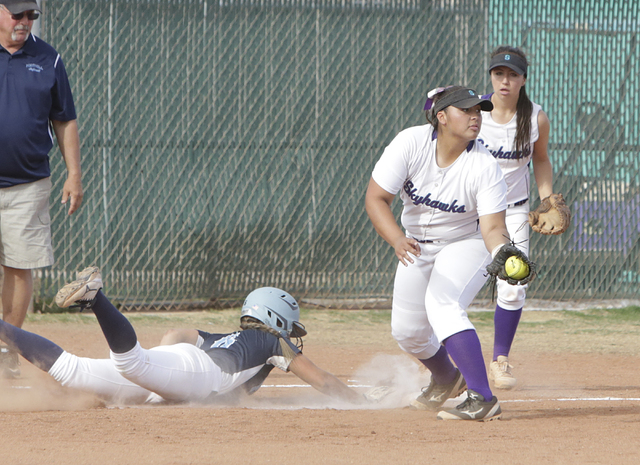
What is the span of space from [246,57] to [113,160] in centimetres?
155

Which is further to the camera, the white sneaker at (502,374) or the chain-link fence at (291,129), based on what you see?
the chain-link fence at (291,129)

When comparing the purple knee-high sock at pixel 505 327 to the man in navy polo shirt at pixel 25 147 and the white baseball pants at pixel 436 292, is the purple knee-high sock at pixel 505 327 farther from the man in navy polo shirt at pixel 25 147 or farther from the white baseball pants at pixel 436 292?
the man in navy polo shirt at pixel 25 147

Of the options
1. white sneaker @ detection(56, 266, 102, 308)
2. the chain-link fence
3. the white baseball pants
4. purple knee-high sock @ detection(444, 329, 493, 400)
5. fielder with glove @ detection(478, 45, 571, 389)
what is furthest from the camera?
the chain-link fence

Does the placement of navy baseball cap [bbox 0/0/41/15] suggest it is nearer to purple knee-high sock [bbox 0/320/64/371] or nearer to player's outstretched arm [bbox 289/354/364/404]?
purple knee-high sock [bbox 0/320/64/371]

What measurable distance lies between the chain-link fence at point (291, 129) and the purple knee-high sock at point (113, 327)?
3.88 m

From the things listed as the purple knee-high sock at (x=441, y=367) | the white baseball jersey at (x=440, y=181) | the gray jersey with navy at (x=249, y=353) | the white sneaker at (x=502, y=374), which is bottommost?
the white sneaker at (x=502, y=374)

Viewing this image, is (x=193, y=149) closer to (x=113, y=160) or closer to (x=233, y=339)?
(x=113, y=160)

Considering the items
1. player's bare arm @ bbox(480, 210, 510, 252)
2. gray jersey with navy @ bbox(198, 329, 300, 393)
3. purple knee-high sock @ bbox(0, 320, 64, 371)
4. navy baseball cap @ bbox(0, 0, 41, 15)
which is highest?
navy baseball cap @ bbox(0, 0, 41, 15)

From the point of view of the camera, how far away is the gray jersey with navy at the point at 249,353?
4.38 metres

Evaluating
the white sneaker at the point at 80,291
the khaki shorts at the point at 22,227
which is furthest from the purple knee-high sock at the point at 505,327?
the khaki shorts at the point at 22,227

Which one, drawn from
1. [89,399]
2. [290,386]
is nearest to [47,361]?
[89,399]

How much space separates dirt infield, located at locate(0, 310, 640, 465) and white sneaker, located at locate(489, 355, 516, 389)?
6 centimetres

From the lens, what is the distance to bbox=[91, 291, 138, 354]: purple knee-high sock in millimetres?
3820

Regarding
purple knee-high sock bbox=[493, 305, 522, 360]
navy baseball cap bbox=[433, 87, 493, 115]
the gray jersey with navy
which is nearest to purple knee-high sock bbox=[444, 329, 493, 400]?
the gray jersey with navy
